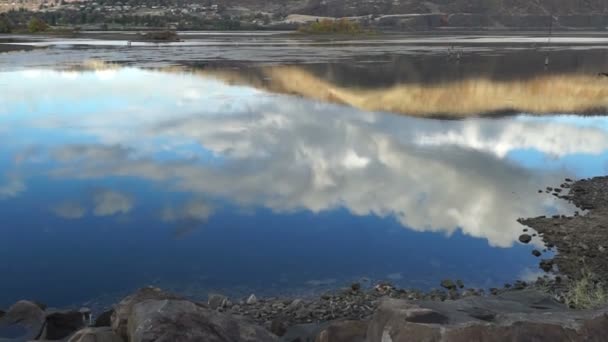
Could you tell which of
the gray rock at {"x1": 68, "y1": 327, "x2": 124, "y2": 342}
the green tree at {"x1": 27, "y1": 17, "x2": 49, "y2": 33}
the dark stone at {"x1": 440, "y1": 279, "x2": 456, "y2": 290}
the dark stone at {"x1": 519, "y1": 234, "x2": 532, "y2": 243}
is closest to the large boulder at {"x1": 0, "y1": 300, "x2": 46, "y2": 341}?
the gray rock at {"x1": 68, "y1": 327, "x2": 124, "y2": 342}

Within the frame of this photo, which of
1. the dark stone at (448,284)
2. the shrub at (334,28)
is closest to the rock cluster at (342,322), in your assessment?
the dark stone at (448,284)

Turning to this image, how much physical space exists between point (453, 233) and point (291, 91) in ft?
67.7

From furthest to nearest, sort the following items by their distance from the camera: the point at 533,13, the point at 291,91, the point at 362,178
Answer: the point at 533,13 < the point at 291,91 < the point at 362,178

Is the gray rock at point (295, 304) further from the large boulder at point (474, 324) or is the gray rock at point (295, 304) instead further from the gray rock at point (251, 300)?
the large boulder at point (474, 324)

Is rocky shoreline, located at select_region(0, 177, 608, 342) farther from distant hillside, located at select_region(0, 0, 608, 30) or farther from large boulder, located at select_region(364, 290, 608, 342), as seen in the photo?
Result: distant hillside, located at select_region(0, 0, 608, 30)

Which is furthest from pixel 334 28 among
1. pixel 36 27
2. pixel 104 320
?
pixel 104 320

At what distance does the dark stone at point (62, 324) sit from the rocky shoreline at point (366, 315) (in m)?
0.01

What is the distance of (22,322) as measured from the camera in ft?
25.3

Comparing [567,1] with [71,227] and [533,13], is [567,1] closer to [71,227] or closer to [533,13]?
[533,13]

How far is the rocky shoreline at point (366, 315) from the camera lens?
5.06 m

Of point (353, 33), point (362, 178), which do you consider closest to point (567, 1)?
point (353, 33)

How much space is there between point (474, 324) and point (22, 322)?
5.82 m

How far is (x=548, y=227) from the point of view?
12.8 metres

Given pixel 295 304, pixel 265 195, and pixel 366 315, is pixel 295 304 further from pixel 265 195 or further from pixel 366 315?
pixel 265 195
